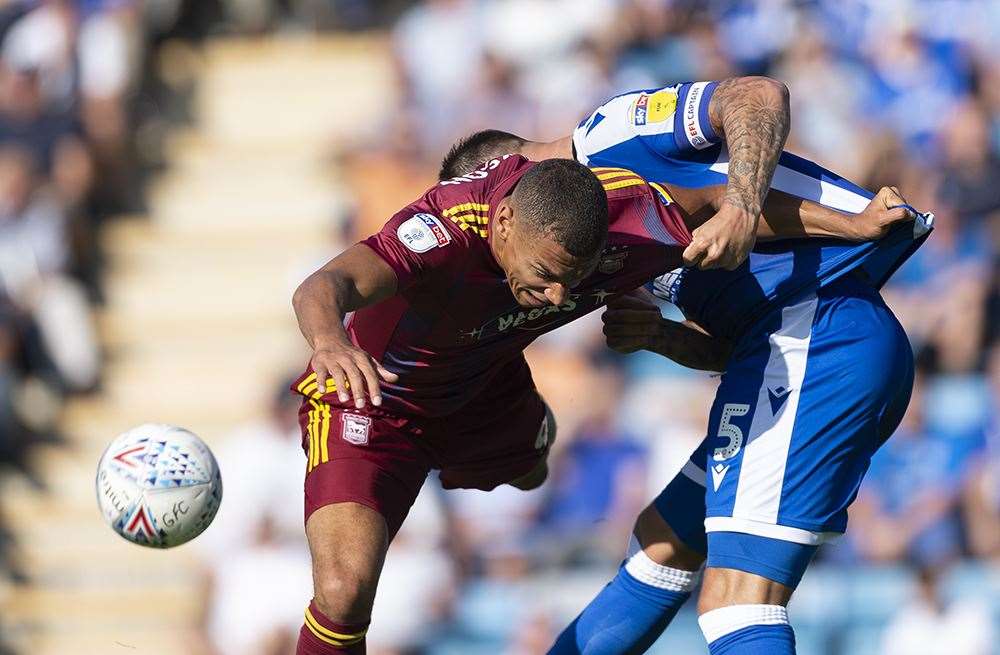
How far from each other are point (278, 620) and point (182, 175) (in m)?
5.15

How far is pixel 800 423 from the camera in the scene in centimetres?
489

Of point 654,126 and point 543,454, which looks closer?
point 654,126

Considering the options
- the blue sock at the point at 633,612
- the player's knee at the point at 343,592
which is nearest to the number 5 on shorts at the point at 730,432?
the blue sock at the point at 633,612

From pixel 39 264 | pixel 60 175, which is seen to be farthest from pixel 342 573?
pixel 60 175

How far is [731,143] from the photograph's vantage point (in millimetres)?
4773

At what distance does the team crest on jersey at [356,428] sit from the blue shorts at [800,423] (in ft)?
3.91

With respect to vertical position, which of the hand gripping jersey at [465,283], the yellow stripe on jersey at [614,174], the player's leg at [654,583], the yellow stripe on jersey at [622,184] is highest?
the yellow stripe on jersey at [614,174]

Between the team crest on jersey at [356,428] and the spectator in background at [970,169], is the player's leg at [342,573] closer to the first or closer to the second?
the team crest on jersey at [356,428]

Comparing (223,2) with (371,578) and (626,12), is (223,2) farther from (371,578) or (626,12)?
(371,578)

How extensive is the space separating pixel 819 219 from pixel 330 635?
7.04ft

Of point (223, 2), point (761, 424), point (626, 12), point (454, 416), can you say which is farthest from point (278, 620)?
point (223, 2)

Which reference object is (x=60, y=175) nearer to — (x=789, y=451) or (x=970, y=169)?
(x=970, y=169)

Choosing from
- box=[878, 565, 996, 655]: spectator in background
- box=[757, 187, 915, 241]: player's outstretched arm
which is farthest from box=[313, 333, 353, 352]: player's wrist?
box=[878, 565, 996, 655]: spectator in background

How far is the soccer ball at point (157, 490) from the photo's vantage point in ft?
16.6
